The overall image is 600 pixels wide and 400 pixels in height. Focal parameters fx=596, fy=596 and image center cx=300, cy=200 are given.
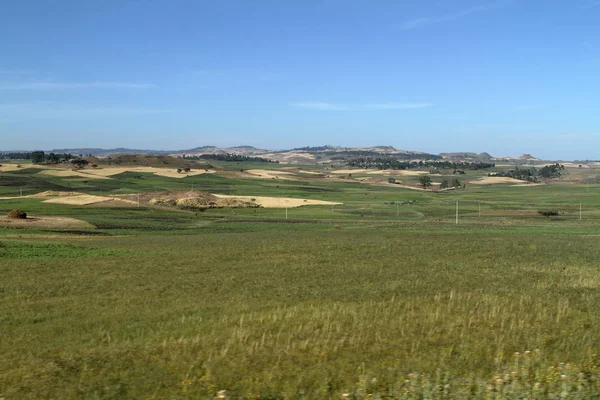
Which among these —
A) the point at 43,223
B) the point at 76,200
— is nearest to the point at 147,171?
the point at 76,200

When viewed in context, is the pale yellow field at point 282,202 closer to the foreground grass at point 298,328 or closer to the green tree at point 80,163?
the foreground grass at point 298,328

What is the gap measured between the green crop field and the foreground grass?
7cm

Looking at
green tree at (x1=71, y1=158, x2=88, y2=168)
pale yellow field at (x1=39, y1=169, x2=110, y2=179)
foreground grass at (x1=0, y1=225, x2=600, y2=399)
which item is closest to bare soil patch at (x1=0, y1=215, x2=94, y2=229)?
foreground grass at (x1=0, y1=225, x2=600, y2=399)

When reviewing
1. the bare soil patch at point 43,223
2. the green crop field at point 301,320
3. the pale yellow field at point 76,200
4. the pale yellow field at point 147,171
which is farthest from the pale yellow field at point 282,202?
the green crop field at point 301,320

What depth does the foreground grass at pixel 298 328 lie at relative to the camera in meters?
12.0

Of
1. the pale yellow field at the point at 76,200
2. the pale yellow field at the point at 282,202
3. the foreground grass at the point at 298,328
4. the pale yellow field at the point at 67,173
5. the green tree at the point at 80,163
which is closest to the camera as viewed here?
the foreground grass at the point at 298,328

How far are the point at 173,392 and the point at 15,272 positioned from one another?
22.7 metres

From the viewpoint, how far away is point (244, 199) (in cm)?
11969

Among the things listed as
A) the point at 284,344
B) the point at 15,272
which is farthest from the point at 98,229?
the point at 284,344

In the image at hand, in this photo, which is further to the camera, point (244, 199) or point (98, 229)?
point (244, 199)

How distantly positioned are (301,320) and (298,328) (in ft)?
4.16

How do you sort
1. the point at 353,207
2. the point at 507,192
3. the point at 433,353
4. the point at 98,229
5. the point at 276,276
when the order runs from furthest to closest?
1. the point at 507,192
2. the point at 353,207
3. the point at 98,229
4. the point at 276,276
5. the point at 433,353

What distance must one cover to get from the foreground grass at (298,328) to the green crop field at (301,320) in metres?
0.07

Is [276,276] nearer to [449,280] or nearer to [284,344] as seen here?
[449,280]
